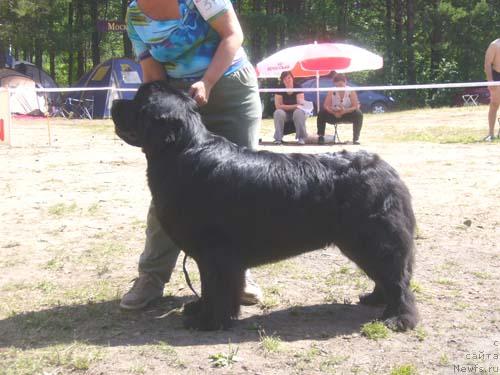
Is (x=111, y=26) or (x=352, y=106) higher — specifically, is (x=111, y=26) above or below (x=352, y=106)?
above

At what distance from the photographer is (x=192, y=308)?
3.35 meters

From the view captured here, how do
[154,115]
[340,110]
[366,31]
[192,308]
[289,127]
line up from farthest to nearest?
[366,31] → [289,127] → [340,110] → [192,308] → [154,115]

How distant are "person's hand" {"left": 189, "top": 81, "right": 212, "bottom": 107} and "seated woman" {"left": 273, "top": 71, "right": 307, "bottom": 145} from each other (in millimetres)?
8413

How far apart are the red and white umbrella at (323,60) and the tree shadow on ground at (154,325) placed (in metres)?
13.7

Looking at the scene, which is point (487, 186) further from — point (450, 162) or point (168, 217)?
point (168, 217)

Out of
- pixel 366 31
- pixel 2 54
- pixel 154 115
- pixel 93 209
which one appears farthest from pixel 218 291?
pixel 366 31

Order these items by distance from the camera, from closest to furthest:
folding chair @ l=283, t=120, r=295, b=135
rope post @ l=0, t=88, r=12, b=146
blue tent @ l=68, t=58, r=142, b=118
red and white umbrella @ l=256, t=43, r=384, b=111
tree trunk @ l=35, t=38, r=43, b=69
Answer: rope post @ l=0, t=88, r=12, b=146
folding chair @ l=283, t=120, r=295, b=135
red and white umbrella @ l=256, t=43, r=384, b=111
blue tent @ l=68, t=58, r=142, b=118
tree trunk @ l=35, t=38, r=43, b=69

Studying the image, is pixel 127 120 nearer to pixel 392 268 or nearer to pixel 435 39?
pixel 392 268

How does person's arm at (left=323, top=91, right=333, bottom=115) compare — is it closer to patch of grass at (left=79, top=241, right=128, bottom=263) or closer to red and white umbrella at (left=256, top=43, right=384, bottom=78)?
red and white umbrella at (left=256, top=43, right=384, bottom=78)

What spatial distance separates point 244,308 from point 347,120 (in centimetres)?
845

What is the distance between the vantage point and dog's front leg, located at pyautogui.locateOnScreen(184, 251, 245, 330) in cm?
304

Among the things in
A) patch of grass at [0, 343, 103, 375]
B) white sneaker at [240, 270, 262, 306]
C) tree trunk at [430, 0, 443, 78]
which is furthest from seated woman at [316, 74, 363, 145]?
tree trunk at [430, 0, 443, 78]

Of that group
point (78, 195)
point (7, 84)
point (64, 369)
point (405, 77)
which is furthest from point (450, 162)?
point (405, 77)

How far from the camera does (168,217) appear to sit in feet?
10.1
